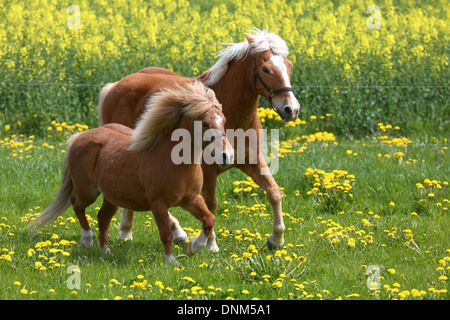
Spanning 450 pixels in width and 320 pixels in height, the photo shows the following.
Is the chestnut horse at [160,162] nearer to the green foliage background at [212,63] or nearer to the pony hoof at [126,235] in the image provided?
the pony hoof at [126,235]

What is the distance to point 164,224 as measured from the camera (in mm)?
6293

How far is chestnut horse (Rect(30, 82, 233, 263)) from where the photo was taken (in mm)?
6105

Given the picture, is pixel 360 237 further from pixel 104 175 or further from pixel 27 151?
pixel 27 151

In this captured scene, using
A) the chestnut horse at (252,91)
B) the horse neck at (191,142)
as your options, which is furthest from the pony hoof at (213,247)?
the horse neck at (191,142)

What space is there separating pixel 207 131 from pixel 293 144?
6107 mm

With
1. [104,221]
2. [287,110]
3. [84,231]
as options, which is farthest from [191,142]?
[84,231]

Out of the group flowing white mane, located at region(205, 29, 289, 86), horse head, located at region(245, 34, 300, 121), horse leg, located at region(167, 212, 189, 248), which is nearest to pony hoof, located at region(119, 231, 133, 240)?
horse leg, located at region(167, 212, 189, 248)

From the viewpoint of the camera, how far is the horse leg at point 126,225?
743 cm

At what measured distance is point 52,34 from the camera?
582 inches

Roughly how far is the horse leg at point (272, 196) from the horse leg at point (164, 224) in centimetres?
112

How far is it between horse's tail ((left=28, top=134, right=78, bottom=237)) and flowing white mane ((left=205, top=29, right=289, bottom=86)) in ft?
5.12

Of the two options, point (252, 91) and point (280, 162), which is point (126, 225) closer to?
point (252, 91)

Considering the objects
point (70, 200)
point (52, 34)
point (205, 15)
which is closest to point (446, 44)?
→ point (205, 15)

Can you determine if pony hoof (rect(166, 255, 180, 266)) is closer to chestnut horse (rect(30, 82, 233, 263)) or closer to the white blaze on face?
chestnut horse (rect(30, 82, 233, 263))
